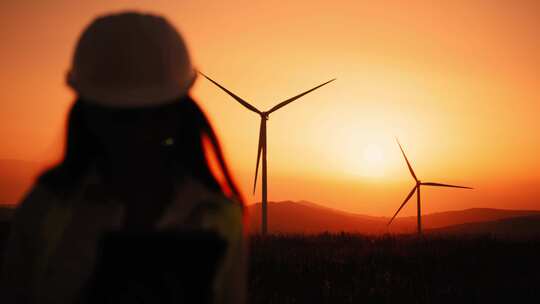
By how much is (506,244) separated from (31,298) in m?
15.6

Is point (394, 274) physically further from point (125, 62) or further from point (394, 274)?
point (125, 62)

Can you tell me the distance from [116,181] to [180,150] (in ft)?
0.83

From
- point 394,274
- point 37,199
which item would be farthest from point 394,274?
point 37,199

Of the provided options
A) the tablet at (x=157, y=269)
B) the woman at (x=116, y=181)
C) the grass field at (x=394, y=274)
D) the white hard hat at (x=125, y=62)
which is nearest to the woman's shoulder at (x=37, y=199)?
the woman at (x=116, y=181)

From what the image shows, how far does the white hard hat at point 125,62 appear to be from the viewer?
1614mm

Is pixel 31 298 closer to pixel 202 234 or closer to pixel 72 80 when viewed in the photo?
pixel 202 234

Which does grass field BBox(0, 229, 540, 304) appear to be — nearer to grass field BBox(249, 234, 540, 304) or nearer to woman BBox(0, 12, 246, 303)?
grass field BBox(249, 234, 540, 304)

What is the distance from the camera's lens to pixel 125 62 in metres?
1.62

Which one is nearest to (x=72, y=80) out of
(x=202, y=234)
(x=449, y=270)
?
(x=202, y=234)

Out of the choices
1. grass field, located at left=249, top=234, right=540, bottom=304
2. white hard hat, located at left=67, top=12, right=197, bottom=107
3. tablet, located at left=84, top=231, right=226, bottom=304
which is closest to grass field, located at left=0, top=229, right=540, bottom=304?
grass field, located at left=249, top=234, right=540, bottom=304

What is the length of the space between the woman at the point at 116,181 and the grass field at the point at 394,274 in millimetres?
5589

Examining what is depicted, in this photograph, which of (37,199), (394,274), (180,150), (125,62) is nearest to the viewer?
(125,62)

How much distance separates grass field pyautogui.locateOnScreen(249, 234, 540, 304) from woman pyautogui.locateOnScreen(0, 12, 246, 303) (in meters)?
5.59

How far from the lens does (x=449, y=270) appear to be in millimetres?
10633
